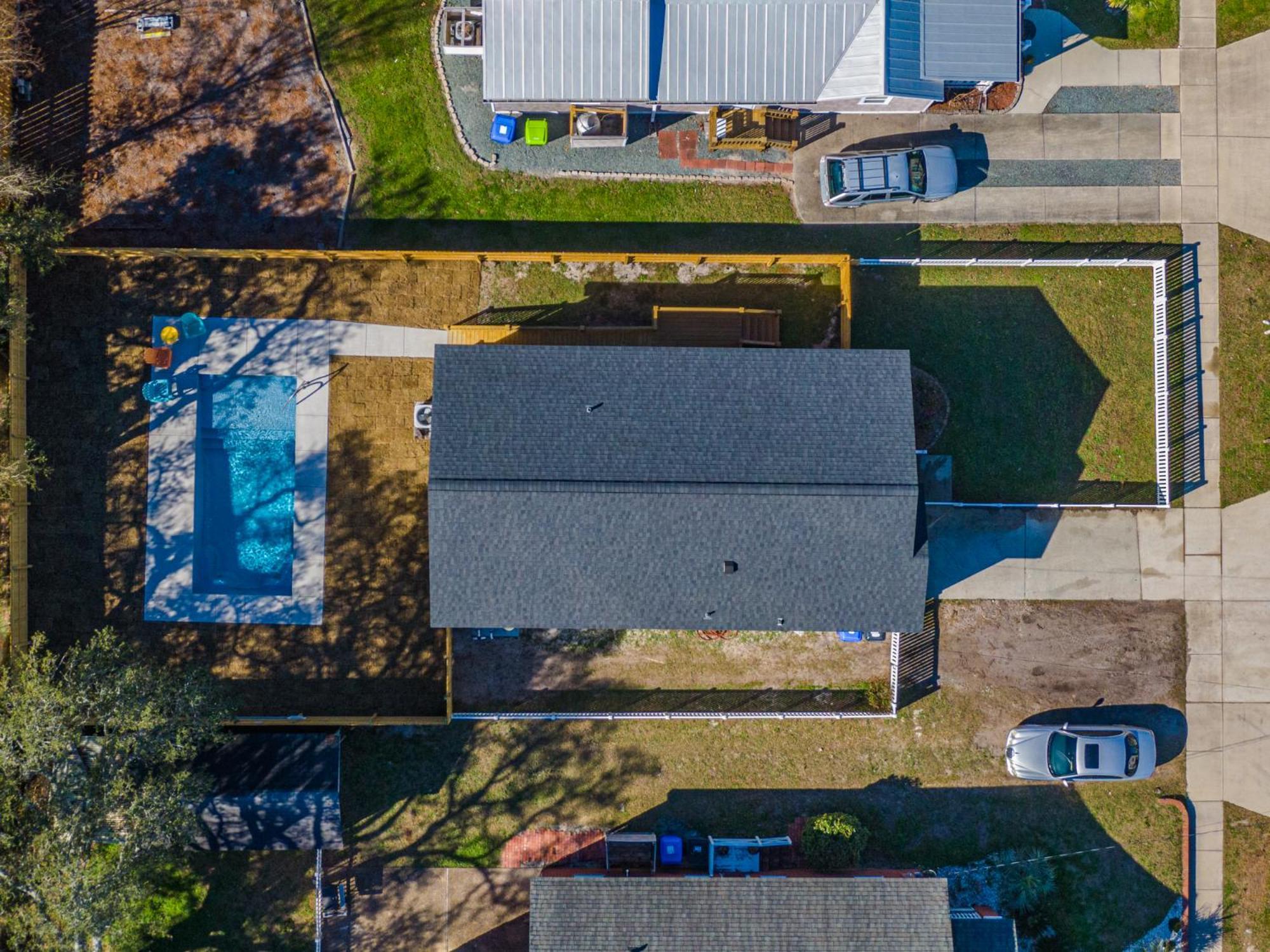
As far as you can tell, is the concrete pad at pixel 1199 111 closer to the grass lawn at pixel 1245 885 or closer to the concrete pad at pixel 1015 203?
the concrete pad at pixel 1015 203

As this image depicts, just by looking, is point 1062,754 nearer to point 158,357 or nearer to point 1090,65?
point 1090,65

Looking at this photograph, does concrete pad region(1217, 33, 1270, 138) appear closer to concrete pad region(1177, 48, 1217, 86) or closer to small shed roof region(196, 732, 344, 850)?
concrete pad region(1177, 48, 1217, 86)

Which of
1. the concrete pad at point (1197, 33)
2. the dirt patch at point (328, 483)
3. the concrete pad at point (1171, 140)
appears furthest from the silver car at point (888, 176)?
the dirt patch at point (328, 483)

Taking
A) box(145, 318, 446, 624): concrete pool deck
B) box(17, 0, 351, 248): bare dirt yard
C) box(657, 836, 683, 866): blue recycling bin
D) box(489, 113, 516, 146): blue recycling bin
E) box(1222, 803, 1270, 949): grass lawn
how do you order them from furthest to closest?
1. box(1222, 803, 1270, 949): grass lawn
2. box(17, 0, 351, 248): bare dirt yard
3. box(145, 318, 446, 624): concrete pool deck
4. box(489, 113, 516, 146): blue recycling bin
5. box(657, 836, 683, 866): blue recycling bin

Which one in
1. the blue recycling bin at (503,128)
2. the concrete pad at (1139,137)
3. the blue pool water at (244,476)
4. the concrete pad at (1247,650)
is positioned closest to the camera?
the blue recycling bin at (503,128)

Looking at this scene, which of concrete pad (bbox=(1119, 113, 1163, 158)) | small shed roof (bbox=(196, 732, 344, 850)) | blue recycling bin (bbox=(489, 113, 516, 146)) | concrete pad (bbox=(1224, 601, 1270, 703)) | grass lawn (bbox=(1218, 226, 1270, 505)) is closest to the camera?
small shed roof (bbox=(196, 732, 344, 850))

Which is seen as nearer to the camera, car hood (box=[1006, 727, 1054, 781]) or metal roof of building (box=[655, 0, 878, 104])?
metal roof of building (box=[655, 0, 878, 104])

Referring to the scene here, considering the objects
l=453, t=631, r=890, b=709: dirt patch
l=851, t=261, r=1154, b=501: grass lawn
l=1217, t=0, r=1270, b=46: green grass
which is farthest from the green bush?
l=1217, t=0, r=1270, b=46: green grass
